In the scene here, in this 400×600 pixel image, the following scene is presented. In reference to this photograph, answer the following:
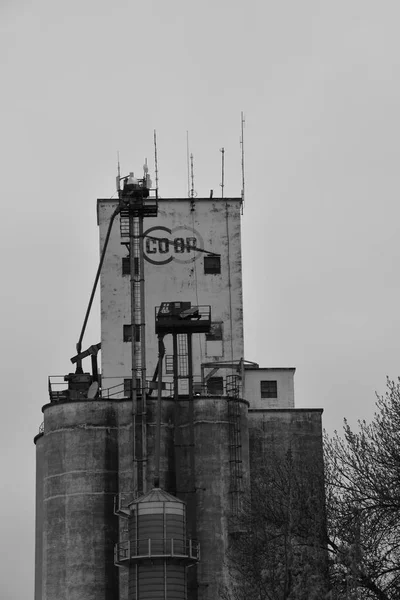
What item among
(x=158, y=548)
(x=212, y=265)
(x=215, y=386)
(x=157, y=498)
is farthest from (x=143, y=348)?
(x=158, y=548)

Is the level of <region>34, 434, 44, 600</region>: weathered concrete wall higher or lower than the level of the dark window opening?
lower

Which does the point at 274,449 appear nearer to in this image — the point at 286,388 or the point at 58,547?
the point at 286,388

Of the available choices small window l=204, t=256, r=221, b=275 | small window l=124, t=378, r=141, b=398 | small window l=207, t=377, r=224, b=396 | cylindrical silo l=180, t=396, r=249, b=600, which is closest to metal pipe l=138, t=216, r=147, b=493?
small window l=124, t=378, r=141, b=398

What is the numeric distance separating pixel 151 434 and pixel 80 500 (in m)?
5.76

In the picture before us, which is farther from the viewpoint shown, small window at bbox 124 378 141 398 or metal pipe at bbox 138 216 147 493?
small window at bbox 124 378 141 398

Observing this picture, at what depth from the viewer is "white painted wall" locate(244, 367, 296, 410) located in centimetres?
9206

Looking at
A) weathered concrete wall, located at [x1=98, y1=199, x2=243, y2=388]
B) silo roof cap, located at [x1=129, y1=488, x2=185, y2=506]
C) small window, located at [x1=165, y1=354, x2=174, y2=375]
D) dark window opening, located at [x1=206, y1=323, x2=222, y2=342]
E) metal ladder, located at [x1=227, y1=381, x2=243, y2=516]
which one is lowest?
silo roof cap, located at [x1=129, y1=488, x2=185, y2=506]

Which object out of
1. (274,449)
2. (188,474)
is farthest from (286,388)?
(188,474)

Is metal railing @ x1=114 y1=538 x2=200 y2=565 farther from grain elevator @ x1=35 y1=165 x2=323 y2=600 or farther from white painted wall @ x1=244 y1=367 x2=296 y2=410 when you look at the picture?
white painted wall @ x1=244 y1=367 x2=296 y2=410

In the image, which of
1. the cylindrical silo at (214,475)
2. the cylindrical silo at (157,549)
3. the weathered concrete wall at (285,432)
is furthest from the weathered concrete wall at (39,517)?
the weathered concrete wall at (285,432)

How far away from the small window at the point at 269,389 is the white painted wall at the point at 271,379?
207 mm

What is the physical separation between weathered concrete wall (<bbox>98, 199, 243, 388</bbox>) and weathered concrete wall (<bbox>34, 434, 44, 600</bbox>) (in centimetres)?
657

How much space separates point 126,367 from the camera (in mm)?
92312

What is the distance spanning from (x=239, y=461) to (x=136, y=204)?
1740cm
